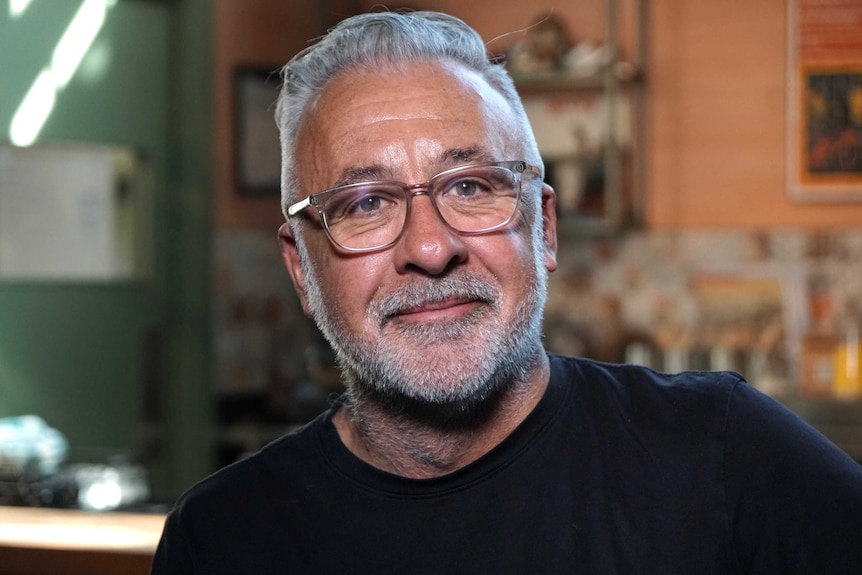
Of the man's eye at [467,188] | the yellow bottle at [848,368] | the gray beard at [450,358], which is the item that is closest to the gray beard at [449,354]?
the gray beard at [450,358]

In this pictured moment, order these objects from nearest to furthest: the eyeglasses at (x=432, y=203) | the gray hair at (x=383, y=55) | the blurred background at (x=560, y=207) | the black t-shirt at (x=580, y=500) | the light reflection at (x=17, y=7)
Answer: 1. the black t-shirt at (x=580, y=500)
2. the eyeglasses at (x=432, y=203)
3. the gray hair at (x=383, y=55)
4. the light reflection at (x=17, y=7)
5. the blurred background at (x=560, y=207)

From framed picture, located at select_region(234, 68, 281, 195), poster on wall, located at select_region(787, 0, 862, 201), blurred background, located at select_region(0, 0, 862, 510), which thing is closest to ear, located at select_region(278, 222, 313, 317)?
blurred background, located at select_region(0, 0, 862, 510)

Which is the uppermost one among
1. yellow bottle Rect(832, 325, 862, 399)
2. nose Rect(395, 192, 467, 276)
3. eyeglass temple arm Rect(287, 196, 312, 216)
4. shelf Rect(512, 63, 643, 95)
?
shelf Rect(512, 63, 643, 95)

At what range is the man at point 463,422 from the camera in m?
1.22

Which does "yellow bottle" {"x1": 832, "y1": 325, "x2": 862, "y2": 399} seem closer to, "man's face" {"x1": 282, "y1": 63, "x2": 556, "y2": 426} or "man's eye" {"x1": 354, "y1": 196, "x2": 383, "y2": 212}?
"man's face" {"x1": 282, "y1": 63, "x2": 556, "y2": 426}

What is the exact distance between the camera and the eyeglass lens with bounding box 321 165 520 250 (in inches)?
51.7

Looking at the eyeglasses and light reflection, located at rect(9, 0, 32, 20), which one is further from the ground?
light reflection, located at rect(9, 0, 32, 20)

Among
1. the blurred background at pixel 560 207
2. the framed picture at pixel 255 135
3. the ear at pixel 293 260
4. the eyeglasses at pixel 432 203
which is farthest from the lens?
the framed picture at pixel 255 135

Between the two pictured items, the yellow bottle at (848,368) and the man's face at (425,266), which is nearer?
the man's face at (425,266)

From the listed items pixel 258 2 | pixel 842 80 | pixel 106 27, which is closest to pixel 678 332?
pixel 842 80

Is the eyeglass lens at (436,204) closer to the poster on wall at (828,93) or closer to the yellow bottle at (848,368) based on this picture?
the yellow bottle at (848,368)

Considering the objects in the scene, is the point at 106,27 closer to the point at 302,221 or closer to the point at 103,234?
the point at 103,234

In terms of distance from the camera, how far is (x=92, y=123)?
145 inches

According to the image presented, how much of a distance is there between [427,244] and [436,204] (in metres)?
0.06
